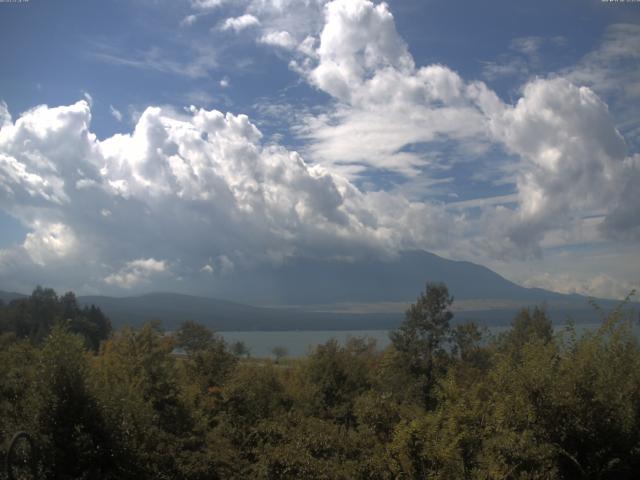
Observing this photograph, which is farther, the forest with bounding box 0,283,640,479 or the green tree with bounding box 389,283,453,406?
the green tree with bounding box 389,283,453,406

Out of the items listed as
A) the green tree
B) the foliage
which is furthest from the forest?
the foliage

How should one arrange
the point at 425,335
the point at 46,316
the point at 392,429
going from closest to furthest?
the point at 392,429, the point at 425,335, the point at 46,316

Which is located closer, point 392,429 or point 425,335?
point 392,429

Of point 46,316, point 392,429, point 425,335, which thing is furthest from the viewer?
point 46,316

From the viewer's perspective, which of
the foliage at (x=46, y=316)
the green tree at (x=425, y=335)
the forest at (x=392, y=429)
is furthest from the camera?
the foliage at (x=46, y=316)

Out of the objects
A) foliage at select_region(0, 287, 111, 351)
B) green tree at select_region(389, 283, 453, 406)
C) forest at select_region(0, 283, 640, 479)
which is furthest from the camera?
foliage at select_region(0, 287, 111, 351)

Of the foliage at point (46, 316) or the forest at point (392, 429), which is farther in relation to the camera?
the foliage at point (46, 316)

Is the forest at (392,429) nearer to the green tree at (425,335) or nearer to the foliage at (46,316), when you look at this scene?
the green tree at (425,335)

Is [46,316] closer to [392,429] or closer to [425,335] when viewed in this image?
[425,335]

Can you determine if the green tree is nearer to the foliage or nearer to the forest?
the forest

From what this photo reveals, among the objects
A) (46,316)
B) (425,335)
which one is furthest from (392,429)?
(46,316)

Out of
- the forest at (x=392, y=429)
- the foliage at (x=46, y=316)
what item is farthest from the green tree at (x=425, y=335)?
the foliage at (x=46, y=316)

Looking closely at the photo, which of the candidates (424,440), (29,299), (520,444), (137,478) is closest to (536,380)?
(520,444)

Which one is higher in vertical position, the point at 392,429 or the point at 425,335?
the point at 425,335
